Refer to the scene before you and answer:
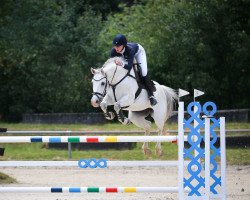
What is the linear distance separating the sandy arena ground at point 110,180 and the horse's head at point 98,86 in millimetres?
1406

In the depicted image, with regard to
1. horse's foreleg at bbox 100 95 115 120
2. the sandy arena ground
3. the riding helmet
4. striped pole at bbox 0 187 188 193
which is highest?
the riding helmet

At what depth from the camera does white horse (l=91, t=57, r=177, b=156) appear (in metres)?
8.90

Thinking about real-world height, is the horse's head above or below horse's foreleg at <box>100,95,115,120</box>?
above

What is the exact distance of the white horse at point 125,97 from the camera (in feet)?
29.2

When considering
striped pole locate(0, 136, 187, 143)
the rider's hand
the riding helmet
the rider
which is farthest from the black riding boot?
striped pole locate(0, 136, 187, 143)

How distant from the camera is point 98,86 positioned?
8.92 metres

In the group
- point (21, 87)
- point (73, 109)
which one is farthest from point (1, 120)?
point (73, 109)

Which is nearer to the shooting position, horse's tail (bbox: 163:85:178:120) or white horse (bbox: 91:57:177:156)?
white horse (bbox: 91:57:177:156)

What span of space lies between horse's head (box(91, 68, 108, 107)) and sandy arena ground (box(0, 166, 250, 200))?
1406 millimetres

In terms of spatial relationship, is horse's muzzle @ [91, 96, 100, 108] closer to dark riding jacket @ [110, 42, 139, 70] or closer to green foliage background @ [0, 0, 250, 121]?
dark riding jacket @ [110, 42, 139, 70]

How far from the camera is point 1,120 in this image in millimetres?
23859

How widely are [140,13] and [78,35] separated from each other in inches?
95.2

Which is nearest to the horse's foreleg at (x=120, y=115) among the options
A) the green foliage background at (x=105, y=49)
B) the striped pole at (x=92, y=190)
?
the striped pole at (x=92, y=190)

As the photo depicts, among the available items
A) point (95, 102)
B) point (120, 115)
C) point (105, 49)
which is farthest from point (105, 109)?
point (105, 49)
